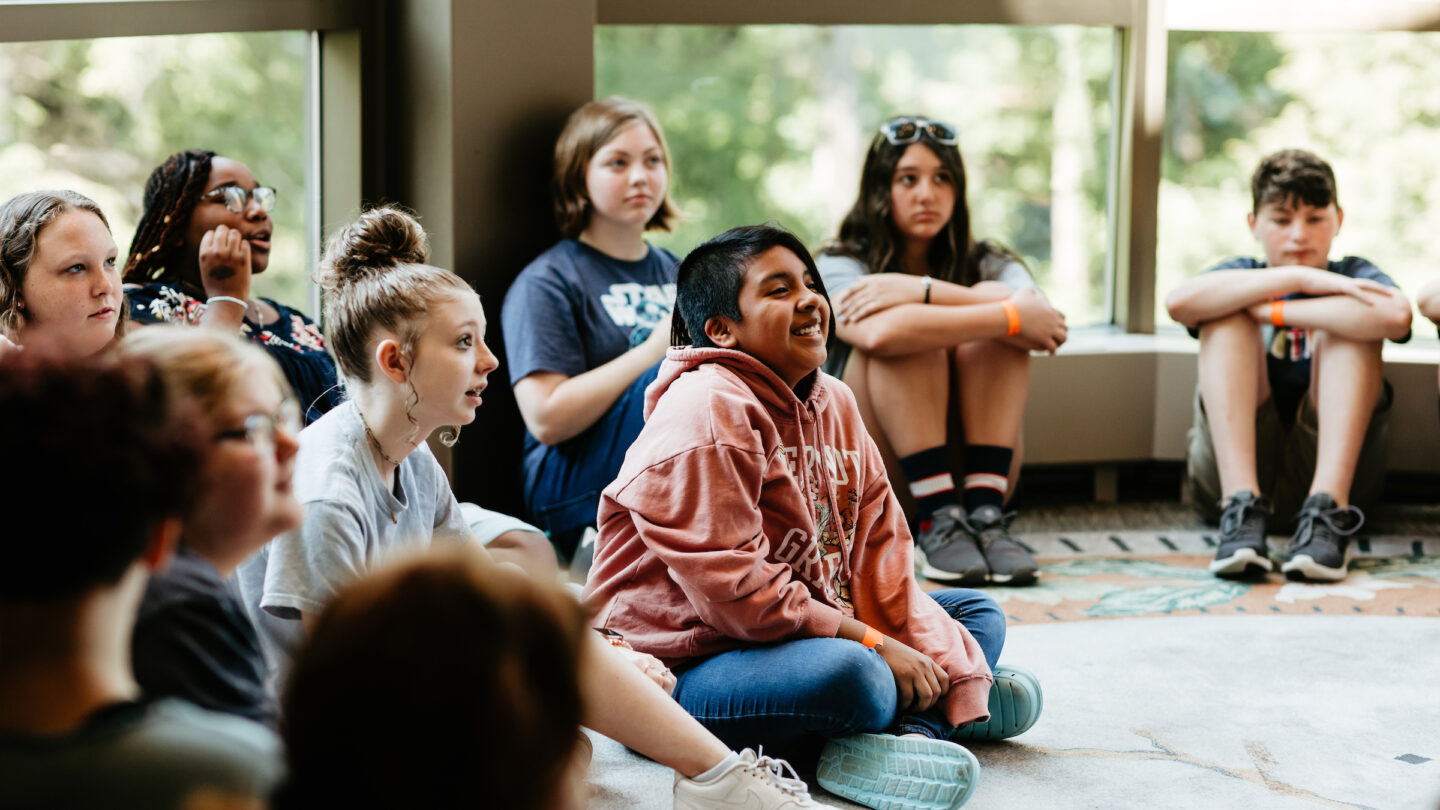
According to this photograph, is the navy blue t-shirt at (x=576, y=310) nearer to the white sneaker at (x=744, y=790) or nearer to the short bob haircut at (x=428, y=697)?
the white sneaker at (x=744, y=790)

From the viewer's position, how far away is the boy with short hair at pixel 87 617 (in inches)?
30.4

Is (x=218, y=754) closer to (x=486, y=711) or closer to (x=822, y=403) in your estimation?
(x=486, y=711)

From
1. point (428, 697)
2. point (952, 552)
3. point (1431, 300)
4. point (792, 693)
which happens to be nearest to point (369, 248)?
point (792, 693)

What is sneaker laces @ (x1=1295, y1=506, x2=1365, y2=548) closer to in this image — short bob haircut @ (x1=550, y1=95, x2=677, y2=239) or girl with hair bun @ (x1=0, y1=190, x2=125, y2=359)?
short bob haircut @ (x1=550, y1=95, x2=677, y2=239)

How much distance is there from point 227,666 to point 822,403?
1165mm

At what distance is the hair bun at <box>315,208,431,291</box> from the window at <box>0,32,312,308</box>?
85 centimetres

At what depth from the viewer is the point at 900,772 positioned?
1.77 metres

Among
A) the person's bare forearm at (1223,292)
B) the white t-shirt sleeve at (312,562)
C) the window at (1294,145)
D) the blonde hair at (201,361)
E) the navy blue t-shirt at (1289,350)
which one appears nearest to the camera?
the blonde hair at (201,361)

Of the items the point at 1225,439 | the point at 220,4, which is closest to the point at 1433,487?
the point at 1225,439

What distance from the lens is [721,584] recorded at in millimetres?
1774

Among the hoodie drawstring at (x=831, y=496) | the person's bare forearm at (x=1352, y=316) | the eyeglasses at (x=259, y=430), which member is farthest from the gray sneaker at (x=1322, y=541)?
the eyeglasses at (x=259, y=430)

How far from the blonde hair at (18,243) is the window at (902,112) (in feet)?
6.12

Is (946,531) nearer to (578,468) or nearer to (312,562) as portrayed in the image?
(578,468)

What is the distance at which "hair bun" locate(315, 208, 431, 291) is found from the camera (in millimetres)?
1799
